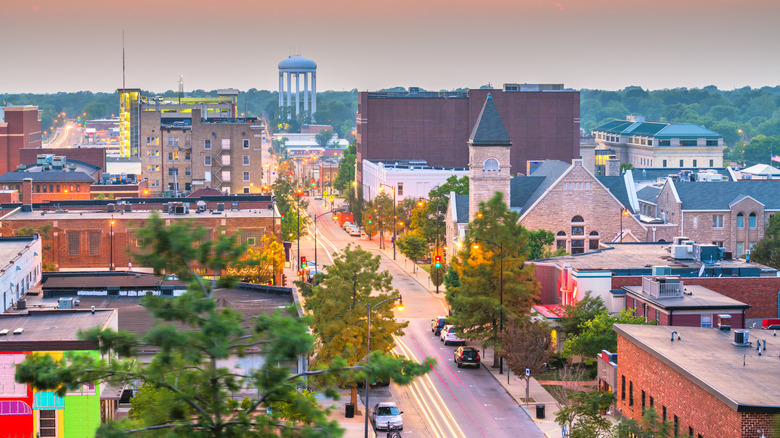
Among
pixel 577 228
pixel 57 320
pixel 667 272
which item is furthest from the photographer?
pixel 577 228

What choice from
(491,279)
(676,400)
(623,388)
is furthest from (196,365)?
(491,279)

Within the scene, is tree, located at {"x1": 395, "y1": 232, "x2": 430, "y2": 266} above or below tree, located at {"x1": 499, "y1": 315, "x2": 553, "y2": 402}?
above

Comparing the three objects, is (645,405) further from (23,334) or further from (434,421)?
(23,334)

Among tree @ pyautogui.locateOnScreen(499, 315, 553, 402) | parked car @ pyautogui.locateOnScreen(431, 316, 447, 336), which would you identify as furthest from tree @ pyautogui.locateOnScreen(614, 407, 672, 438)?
parked car @ pyautogui.locateOnScreen(431, 316, 447, 336)

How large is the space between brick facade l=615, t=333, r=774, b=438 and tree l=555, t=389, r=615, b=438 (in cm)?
152

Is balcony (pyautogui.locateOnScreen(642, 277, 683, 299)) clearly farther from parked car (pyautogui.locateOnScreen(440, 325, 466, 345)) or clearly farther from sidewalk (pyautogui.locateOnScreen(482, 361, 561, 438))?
parked car (pyautogui.locateOnScreen(440, 325, 466, 345))

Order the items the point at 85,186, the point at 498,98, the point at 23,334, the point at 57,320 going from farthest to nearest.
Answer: the point at 498,98
the point at 85,186
the point at 57,320
the point at 23,334

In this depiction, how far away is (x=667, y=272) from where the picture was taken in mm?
64062

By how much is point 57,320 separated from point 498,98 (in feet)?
402

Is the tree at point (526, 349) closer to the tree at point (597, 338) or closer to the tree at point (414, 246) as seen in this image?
the tree at point (597, 338)

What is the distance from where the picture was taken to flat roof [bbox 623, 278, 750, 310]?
2212 inches

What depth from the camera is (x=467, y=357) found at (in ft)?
214

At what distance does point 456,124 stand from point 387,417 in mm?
119347

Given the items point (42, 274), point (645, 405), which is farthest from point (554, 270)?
point (42, 274)
